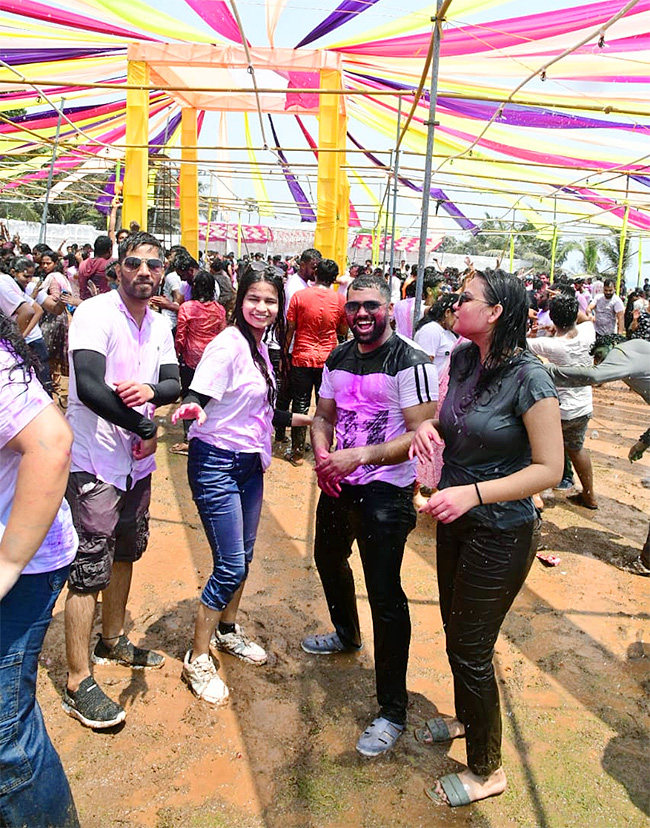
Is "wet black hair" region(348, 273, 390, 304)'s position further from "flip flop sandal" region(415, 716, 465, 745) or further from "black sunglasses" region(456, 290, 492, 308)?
"flip flop sandal" region(415, 716, 465, 745)

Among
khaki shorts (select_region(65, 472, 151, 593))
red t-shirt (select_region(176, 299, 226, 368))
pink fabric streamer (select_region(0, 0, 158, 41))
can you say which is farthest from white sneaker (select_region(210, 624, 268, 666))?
pink fabric streamer (select_region(0, 0, 158, 41))

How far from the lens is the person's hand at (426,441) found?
6.89ft

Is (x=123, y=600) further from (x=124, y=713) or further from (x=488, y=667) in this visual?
(x=488, y=667)

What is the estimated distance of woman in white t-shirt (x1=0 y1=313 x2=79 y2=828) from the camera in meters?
1.39

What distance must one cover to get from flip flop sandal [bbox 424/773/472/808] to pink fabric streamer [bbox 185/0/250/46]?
22.4ft

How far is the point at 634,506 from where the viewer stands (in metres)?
5.35

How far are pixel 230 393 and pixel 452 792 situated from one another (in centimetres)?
171

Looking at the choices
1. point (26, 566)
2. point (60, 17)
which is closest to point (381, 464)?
point (26, 566)

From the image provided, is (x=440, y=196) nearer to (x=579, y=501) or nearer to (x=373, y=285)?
(x=579, y=501)

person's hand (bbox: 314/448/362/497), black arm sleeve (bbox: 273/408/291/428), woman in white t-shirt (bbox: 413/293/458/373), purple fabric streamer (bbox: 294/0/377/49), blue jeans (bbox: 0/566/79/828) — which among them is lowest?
blue jeans (bbox: 0/566/79/828)

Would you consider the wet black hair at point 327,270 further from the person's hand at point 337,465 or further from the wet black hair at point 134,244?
the person's hand at point 337,465

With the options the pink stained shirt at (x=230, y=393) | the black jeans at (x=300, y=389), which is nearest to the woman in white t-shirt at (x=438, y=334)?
the black jeans at (x=300, y=389)

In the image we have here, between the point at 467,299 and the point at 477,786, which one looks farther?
the point at 477,786

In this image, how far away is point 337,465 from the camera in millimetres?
2334
